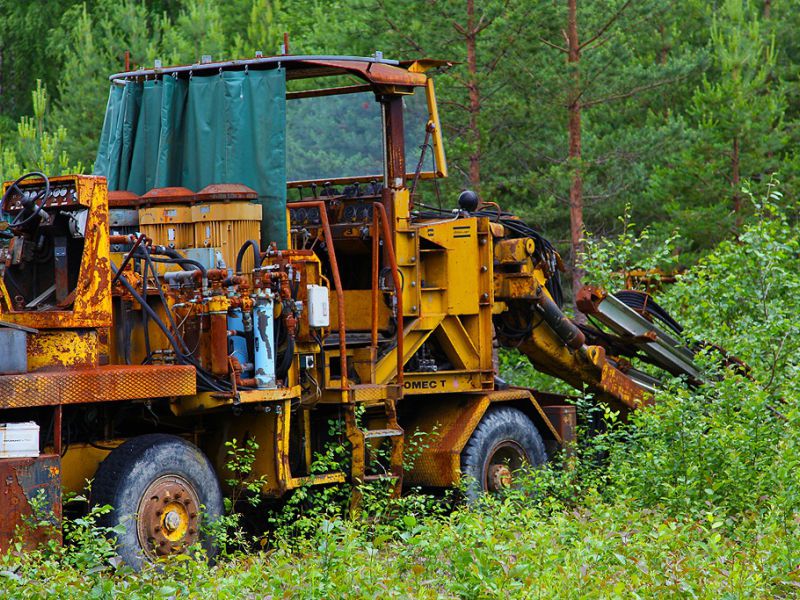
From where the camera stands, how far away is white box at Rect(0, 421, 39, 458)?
7.69 meters

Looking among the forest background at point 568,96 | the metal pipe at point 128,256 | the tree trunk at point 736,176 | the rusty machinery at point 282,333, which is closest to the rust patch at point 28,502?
the rusty machinery at point 282,333

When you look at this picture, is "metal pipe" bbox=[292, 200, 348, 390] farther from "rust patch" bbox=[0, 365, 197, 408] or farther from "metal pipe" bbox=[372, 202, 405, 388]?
"rust patch" bbox=[0, 365, 197, 408]

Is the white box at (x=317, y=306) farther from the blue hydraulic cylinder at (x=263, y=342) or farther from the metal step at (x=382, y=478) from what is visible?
the metal step at (x=382, y=478)

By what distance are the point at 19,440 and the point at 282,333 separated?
98.5 inches

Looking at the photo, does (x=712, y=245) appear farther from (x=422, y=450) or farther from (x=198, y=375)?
(x=198, y=375)

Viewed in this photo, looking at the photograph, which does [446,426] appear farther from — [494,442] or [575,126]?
[575,126]

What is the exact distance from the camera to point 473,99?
20.7m

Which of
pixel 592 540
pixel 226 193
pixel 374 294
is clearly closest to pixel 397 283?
pixel 374 294

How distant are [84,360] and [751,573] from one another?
419cm

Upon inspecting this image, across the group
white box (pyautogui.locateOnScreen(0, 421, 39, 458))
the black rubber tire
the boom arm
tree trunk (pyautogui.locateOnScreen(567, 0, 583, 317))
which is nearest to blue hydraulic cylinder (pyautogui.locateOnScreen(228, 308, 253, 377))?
white box (pyautogui.locateOnScreen(0, 421, 39, 458))

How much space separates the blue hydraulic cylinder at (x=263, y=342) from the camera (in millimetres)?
9430

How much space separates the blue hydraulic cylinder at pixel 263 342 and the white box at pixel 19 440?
1988 millimetres

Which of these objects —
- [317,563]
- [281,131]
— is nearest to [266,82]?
[281,131]

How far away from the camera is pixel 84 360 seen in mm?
8547
